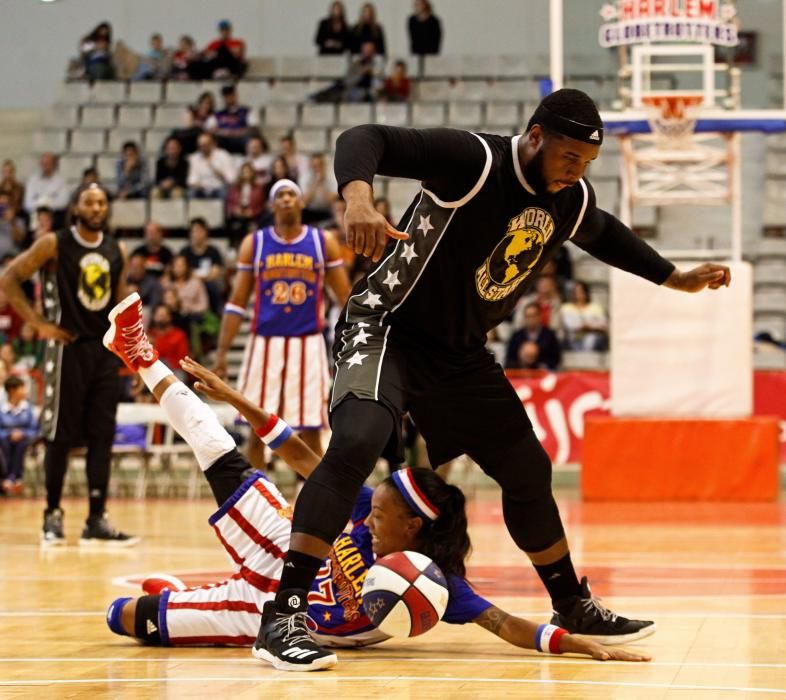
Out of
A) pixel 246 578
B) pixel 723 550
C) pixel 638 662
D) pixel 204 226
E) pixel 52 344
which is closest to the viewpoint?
pixel 638 662

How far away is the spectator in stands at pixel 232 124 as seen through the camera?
65.0 feet

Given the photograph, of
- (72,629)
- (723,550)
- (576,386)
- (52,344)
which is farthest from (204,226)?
(72,629)

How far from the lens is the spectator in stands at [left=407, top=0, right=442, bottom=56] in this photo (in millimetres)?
20500

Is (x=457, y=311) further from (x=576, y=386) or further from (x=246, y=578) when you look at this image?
(x=576, y=386)

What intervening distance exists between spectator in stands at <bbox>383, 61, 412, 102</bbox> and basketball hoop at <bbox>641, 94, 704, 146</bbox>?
735 centimetres

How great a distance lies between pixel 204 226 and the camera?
58.2ft

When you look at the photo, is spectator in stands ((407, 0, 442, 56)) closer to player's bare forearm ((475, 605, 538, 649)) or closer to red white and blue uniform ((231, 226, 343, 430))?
red white and blue uniform ((231, 226, 343, 430))

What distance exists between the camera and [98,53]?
21.6 meters

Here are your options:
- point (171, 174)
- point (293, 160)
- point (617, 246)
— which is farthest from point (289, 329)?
point (171, 174)

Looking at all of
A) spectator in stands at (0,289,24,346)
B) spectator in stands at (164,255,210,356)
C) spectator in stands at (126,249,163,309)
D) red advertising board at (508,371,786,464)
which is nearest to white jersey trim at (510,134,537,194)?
red advertising board at (508,371,786,464)

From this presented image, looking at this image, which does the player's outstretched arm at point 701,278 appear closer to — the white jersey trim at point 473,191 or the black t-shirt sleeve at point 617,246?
the black t-shirt sleeve at point 617,246

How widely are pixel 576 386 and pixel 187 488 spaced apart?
4.12 meters

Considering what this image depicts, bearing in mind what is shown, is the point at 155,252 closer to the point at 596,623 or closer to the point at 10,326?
the point at 10,326

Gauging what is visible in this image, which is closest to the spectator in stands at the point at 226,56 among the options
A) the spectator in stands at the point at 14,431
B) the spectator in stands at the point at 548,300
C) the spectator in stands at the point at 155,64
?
the spectator in stands at the point at 155,64
